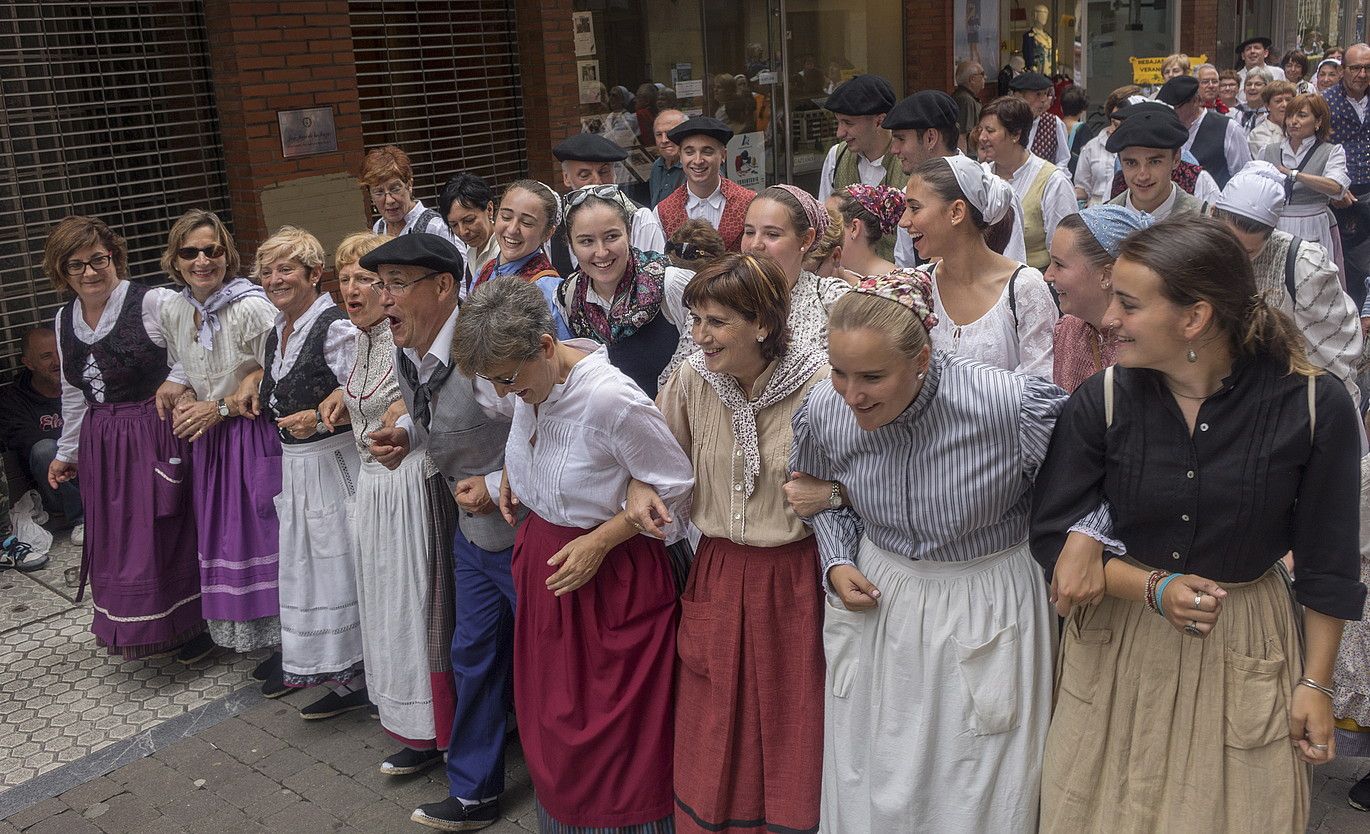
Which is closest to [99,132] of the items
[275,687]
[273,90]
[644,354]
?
[273,90]

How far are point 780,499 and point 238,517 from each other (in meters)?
2.89

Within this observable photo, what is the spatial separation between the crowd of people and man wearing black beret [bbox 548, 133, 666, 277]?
55cm

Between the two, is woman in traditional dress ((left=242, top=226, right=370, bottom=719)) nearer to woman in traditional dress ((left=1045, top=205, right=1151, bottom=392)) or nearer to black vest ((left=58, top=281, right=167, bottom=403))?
black vest ((left=58, top=281, right=167, bottom=403))

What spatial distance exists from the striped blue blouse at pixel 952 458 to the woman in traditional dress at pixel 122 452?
3.56 metres

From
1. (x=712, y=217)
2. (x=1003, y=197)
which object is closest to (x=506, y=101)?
(x=712, y=217)

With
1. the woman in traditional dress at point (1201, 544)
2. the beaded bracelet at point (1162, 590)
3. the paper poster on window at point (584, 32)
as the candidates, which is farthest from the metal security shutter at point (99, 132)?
the beaded bracelet at point (1162, 590)

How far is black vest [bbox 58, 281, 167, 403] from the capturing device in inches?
211

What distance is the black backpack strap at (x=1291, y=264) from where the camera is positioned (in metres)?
4.17

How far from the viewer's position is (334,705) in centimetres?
514

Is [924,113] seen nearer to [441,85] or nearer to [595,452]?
[595,452]

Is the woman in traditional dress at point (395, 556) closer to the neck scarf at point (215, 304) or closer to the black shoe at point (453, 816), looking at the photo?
the black shoe at point (453, 816)

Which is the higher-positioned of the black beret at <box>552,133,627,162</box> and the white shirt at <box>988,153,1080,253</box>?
the black beret at <box>552,133,627,162</box>

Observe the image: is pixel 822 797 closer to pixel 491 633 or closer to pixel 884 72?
pixel 491 633

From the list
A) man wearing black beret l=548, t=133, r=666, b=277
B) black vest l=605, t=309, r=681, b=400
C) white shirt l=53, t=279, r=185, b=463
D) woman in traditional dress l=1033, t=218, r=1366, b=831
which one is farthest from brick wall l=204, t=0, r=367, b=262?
woman in traditional dress l=1033, t=218, r=1366, b=831
